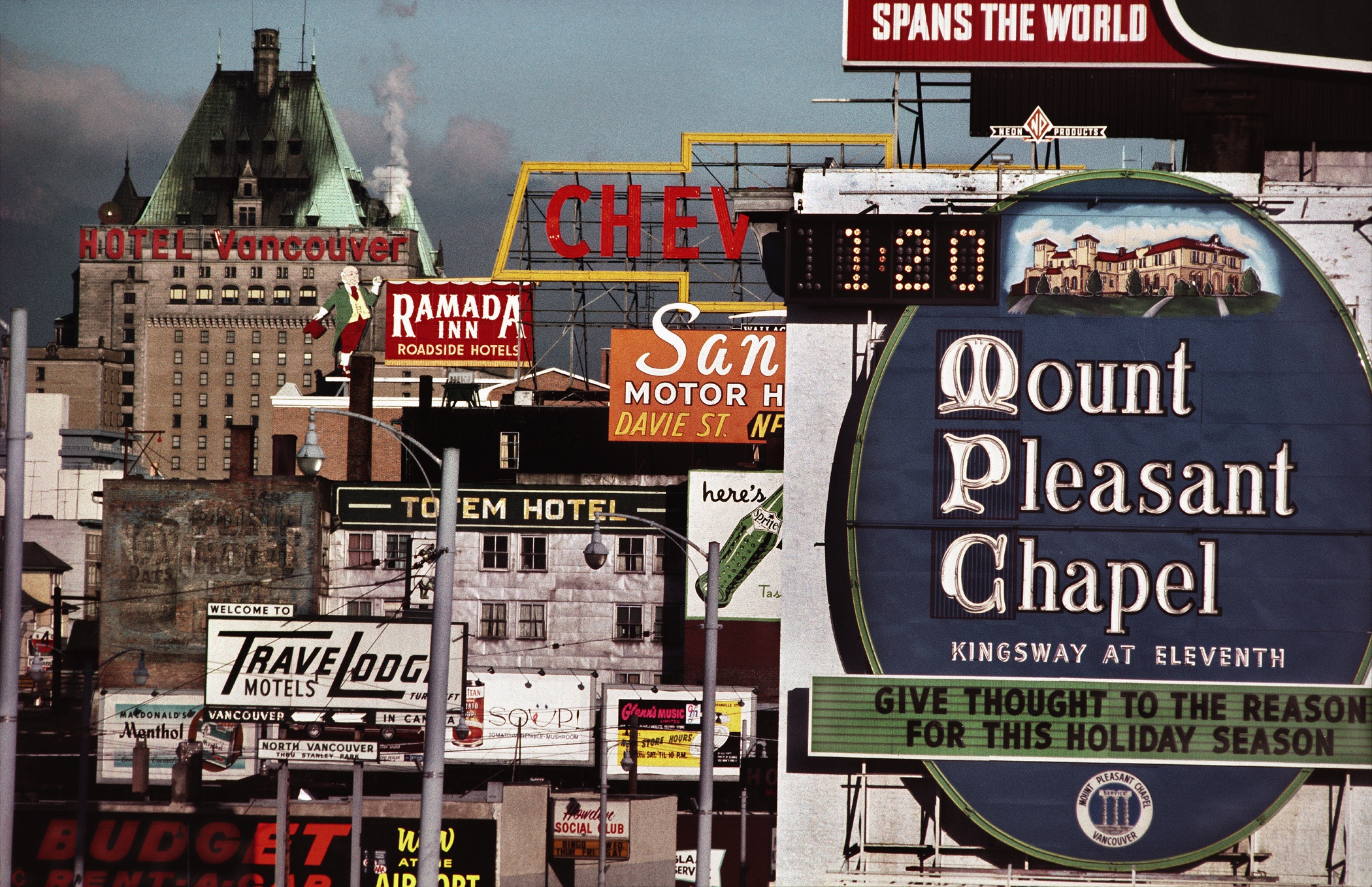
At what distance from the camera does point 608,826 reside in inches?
2153

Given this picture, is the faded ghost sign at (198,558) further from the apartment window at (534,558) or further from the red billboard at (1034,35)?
the red billboard at (1034,35)

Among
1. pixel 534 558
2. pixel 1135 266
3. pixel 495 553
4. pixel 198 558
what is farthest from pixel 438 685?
pixel 198 558

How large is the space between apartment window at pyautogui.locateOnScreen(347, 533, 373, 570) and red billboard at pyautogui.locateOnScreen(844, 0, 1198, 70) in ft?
134

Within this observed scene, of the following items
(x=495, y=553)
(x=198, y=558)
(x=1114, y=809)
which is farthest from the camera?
(x=495, y=553)

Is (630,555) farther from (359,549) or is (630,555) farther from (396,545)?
(359,549)

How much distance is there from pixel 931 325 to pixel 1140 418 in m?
3.96

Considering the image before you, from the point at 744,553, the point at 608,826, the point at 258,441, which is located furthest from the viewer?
the point at 258,441

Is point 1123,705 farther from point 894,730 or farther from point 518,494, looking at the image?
point 518,494

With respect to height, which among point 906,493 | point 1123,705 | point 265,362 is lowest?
point 1123,705

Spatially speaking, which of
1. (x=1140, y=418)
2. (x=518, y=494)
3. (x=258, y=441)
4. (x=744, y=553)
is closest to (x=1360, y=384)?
(x=1140, y=418)

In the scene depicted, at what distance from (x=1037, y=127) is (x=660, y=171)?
39338mm

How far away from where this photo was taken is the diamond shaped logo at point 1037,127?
32.6 m

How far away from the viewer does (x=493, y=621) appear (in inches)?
2660

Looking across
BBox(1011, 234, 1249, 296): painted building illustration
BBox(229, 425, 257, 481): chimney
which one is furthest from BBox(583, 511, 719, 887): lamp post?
BBox(229, 425, 257, 481): chimney
